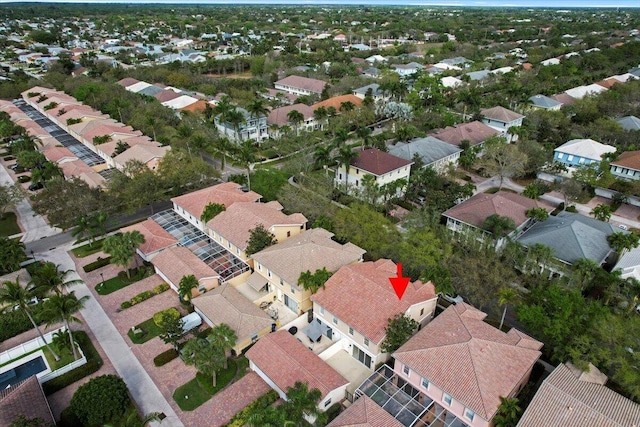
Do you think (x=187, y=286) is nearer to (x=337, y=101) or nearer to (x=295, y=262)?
(x=295, y=262)

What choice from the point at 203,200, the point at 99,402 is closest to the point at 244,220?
the point at 203,200

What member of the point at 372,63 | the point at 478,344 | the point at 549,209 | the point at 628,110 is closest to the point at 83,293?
the point at 478,344

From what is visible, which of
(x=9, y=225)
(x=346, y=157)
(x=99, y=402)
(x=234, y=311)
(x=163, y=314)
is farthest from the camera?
(x=346, y=157)

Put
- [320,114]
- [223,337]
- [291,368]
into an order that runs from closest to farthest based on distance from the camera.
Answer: [291,368] < [223,337] < [320,114]

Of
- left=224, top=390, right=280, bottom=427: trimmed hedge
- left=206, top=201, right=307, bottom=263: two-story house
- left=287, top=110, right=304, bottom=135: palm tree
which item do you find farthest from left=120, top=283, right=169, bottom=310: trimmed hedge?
left=287, top=110, right=304, bottom=135: palm tree

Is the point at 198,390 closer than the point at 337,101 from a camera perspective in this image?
Yes

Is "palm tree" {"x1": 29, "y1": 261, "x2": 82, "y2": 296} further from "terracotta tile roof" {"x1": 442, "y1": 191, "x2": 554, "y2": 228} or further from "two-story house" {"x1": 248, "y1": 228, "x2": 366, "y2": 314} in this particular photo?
"terracotta tile roof" {"x1": 442, "y1": 191, "x2": 554, "y2": 228}
